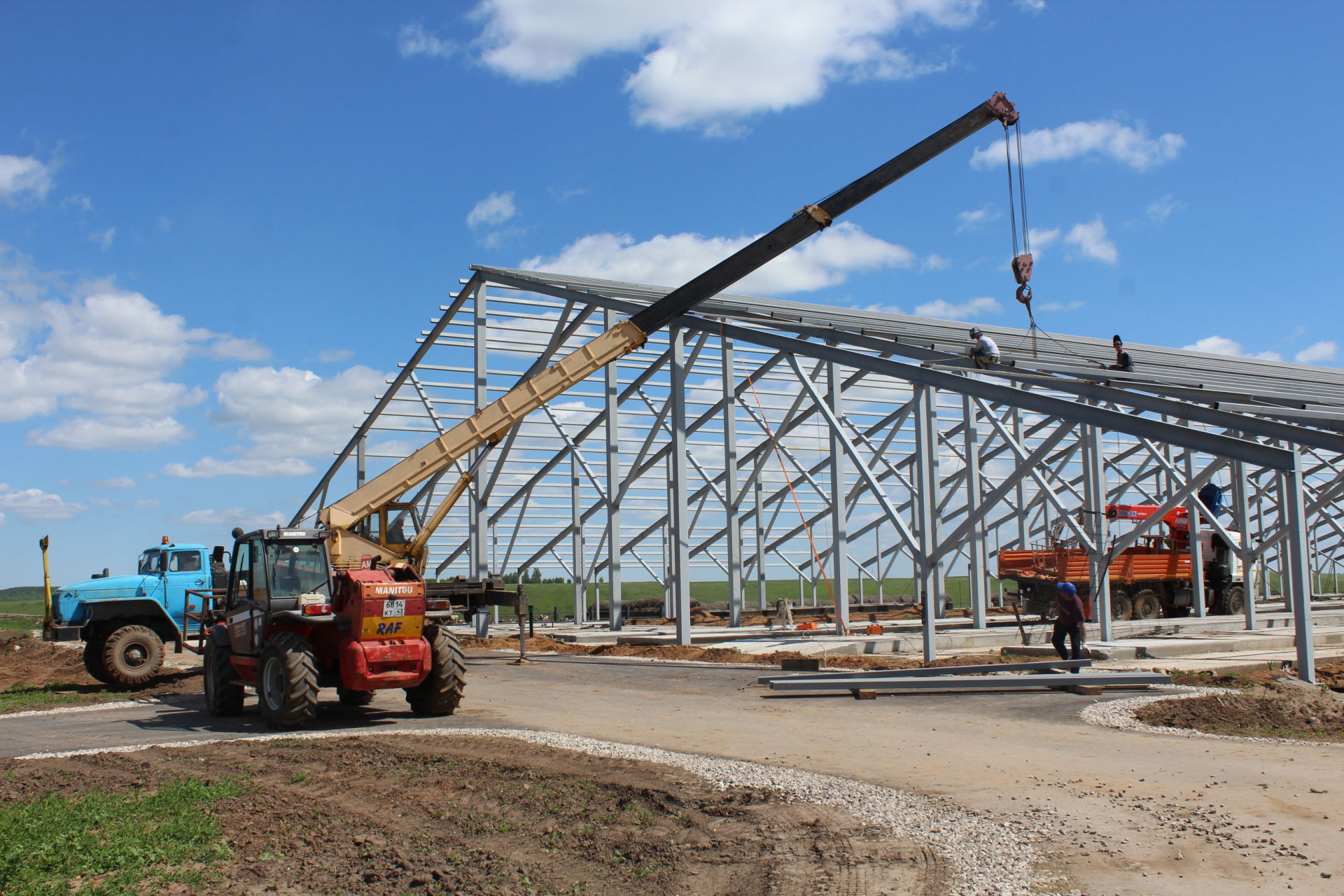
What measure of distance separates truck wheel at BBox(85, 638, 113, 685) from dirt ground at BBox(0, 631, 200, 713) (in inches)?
10.2

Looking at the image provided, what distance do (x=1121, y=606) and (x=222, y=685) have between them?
76.5 feet

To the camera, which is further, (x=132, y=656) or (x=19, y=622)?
(x=19, y=622)

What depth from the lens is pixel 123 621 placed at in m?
16.2

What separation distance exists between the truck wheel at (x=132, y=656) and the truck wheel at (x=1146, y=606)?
23917 mm

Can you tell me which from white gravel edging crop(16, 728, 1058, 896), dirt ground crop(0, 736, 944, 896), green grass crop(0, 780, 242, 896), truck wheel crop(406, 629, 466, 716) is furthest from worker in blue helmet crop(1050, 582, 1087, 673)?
green grass crop(0, 780, 242, 896)

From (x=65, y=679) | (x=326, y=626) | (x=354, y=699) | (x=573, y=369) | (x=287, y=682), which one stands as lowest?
(x=65, y=679)

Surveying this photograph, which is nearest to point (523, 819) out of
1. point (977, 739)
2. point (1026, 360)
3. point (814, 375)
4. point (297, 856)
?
point (297, 856)

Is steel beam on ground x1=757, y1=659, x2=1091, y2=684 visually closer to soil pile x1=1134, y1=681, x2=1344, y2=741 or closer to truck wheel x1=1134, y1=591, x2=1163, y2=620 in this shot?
soil pile x1=1134, y1=681, x2=1344, y2=741

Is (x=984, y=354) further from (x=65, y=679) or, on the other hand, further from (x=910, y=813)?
(x=65, y=679)

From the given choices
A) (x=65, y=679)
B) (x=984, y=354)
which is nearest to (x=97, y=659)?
(x=65, y=679)

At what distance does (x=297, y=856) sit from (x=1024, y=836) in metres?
4.11

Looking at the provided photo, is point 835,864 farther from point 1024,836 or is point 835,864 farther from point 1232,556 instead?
point 1232,556

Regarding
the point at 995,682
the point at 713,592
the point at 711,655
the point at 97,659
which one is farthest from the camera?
the point at 713,592

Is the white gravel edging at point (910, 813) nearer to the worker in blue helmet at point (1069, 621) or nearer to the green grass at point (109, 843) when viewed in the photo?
the green grass at point (109, 843)
